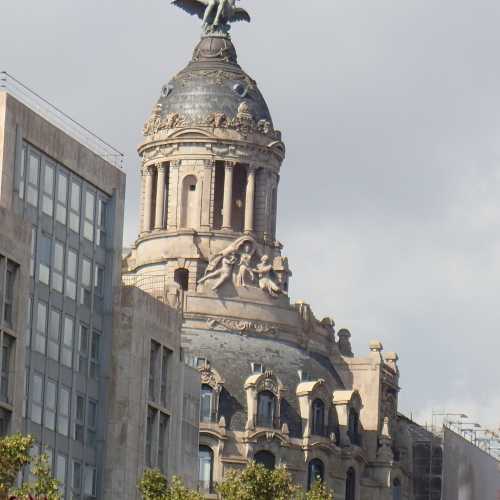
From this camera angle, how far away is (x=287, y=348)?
527ft

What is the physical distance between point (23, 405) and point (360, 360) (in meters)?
74.9

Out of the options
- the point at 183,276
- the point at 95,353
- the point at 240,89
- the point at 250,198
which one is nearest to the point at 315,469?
the point at 183,276

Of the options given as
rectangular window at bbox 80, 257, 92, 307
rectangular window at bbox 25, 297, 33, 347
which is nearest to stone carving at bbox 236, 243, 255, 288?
rectangular window at bbox 80, 257, 92, 307

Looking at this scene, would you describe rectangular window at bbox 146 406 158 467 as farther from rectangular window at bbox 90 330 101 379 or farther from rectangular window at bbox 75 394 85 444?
Result: rectangular window at bbox 75 394 85 444

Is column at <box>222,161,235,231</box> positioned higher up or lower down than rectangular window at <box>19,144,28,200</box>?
higher up

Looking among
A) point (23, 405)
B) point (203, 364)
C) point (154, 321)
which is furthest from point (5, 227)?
point (203, 364)

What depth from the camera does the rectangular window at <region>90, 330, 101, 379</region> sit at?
98.9 metres

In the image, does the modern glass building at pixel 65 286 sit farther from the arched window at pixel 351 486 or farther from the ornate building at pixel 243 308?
the arched window at pixel 351 486

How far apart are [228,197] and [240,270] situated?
18.6 feet

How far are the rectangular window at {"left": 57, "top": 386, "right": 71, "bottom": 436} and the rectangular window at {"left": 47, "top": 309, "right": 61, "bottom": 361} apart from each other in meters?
1.30

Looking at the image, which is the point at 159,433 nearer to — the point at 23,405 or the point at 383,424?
the point at 23,405

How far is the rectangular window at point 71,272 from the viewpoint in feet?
317

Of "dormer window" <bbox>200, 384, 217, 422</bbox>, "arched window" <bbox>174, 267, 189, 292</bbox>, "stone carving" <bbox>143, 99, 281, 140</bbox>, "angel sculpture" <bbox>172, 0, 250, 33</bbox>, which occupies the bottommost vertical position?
"dormer window" <bbox>200, 384, 217, 422</bbox>

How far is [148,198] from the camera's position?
166 metres
